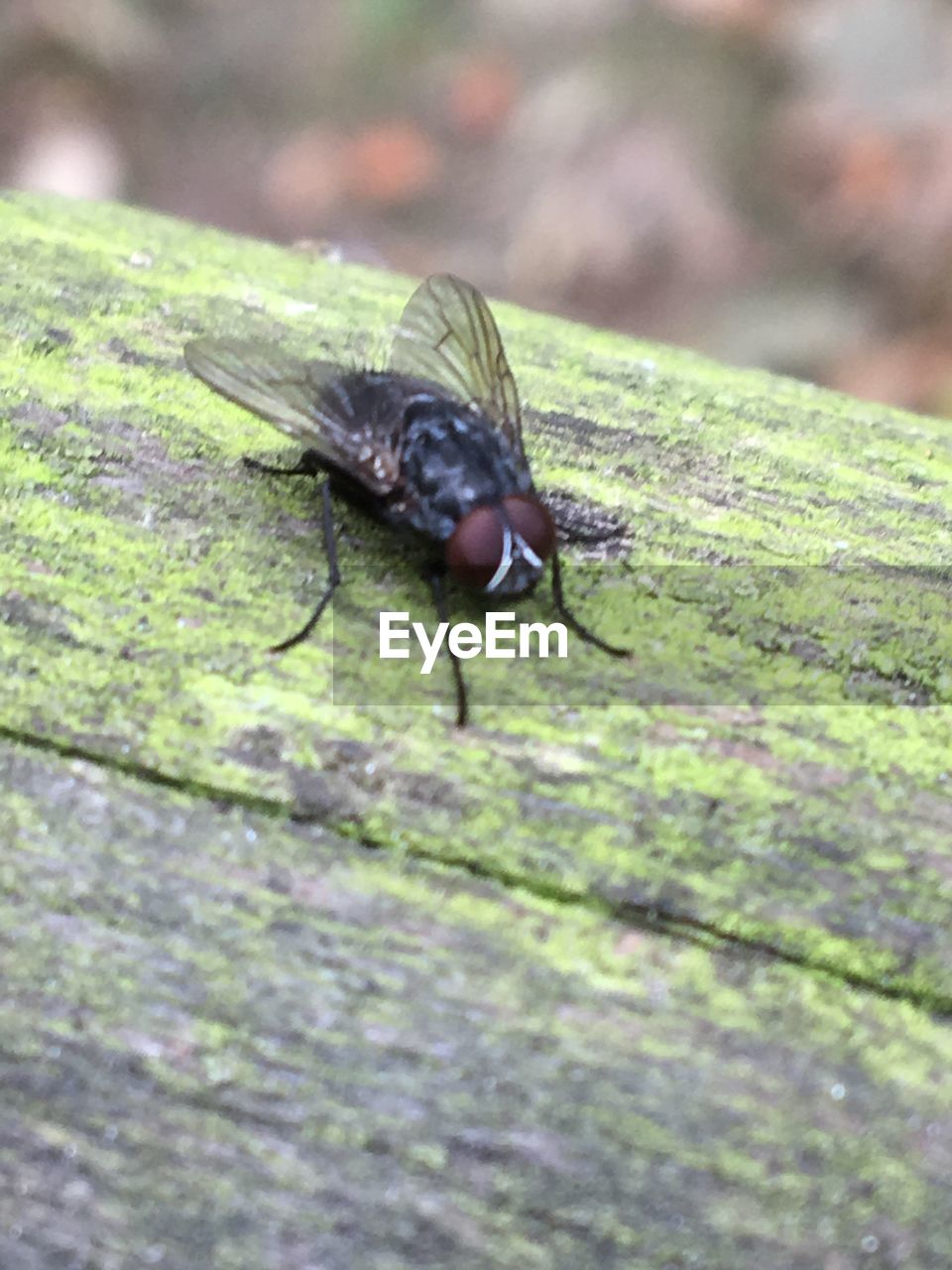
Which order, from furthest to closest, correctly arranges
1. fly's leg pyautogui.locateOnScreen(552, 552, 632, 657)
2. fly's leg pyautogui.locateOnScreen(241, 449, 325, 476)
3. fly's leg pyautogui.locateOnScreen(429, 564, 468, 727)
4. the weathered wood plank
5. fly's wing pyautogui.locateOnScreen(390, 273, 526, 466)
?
fly's wing pyautogui.locateOnScreen(390, 273, 526, 466)
fly's leg pyautogui.locateOnScreen(241, 449, 325, 476)
fly's leg pyautogui.locateOnScreen(552, 552, 632, 657)
fly's leg pyautogui.locateOnScreen(429, 564, 468, 727)
the weathered wood plank

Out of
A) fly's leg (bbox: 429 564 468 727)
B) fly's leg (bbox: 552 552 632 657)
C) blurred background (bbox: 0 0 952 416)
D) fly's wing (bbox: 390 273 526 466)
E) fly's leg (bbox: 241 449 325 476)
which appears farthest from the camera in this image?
blurred background (bbox: 0 0 952 416)

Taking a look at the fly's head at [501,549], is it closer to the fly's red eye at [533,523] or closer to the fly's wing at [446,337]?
the fly's red eye at [533,523]

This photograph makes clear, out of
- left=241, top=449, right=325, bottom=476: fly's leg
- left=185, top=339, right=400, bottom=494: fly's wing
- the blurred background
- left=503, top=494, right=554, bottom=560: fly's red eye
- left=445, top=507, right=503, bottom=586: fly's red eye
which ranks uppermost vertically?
the blurred background

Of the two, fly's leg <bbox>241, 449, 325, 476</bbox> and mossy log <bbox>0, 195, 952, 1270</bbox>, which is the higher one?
fly's leg <bbox>241, 449, 325, 476</bbox>

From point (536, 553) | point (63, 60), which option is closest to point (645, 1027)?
point (536, 553)

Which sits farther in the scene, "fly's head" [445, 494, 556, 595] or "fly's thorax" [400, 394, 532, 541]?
"fly's thorax" [400, 394, 532, 541]

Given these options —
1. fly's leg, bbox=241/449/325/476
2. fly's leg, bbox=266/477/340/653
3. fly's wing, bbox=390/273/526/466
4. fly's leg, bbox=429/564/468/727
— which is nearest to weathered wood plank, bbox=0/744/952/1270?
fly's leg, bbox=429/564/468/727

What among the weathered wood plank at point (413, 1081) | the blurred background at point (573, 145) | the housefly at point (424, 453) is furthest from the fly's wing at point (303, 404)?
the blurred background at point (573, 145)

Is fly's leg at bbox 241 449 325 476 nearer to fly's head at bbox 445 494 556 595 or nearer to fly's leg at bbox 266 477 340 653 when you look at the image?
fly's leg at bbox 266 477 340 653
